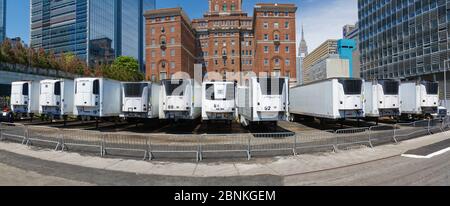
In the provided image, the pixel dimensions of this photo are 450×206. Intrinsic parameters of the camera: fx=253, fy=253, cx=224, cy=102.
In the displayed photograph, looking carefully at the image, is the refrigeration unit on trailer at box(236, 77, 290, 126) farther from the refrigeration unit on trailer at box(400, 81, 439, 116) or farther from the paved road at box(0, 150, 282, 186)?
the refrigeration unit on trailer at box(400, 81, 439, 116)

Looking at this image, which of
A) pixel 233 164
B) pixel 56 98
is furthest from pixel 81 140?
pixel 56 98

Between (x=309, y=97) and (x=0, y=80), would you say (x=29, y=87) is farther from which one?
(x=309, y=97)

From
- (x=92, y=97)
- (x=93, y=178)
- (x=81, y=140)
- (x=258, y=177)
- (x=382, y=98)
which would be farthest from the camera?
(x=382, y=98)

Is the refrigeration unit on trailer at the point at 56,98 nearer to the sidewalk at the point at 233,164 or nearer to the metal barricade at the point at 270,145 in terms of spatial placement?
the sidewalk at the point at 233,164

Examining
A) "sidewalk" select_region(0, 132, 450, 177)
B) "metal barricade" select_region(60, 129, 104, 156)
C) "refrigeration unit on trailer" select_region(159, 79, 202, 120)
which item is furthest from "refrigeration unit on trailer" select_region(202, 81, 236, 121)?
"sidewalk" select_region(0, 132, 450, 177)

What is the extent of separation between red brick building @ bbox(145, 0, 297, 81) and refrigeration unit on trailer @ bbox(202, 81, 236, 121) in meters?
54.5

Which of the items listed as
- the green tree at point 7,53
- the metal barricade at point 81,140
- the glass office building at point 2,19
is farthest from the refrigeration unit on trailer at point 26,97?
the glass office building at point 2,19

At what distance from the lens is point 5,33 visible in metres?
175

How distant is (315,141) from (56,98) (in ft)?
58.7

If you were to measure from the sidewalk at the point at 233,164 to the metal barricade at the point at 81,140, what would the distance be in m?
0.48

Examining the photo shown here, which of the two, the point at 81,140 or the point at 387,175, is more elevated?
the point at 81,140

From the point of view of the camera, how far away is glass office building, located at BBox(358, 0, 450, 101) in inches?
1815

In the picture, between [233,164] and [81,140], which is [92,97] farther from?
[233,164]

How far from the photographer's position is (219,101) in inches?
603
